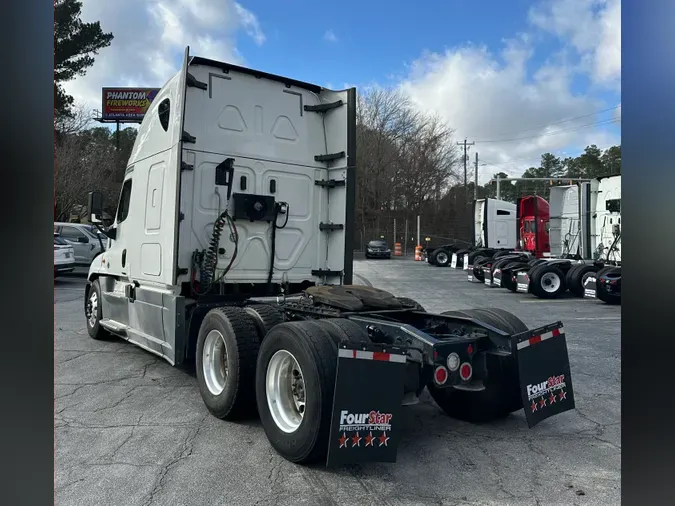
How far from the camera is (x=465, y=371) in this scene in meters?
4.04

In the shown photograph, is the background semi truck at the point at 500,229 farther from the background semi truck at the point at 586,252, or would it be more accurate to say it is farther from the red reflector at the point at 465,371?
the red reflector at the point at 465,371

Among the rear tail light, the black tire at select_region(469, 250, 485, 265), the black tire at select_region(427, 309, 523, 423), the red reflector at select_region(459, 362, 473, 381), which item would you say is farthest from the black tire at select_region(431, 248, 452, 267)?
the rear tail light

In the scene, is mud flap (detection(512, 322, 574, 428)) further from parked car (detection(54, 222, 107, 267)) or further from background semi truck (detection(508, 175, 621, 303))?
parked car (detection(54, 222, 107, 267))

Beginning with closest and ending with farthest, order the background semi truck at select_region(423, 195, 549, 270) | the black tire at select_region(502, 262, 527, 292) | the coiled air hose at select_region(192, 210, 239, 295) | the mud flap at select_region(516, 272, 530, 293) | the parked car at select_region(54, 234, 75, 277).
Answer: the coiled air hose at select_region(192, 210, 239, 295), the mud flap at select_region(516, 272, 530, 293), the parked car at select_region(54, 234, 75, 277), the black tire at select_region(502, 262, 527, 292), the background semi truck at select_region(423, 195, 549, 270)

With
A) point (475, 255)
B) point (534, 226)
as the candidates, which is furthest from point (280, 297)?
point (475, 255)

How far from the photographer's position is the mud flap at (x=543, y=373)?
13.2 feet

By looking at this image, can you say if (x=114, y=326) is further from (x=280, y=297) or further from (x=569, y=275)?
(x=569, y=275)

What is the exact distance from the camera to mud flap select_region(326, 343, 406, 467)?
3297 mm

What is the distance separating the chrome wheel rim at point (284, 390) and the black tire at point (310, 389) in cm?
6

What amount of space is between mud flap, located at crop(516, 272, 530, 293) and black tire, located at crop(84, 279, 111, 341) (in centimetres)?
1188

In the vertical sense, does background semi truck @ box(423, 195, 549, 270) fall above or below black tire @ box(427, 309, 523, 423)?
above

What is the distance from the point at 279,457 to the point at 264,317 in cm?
135
